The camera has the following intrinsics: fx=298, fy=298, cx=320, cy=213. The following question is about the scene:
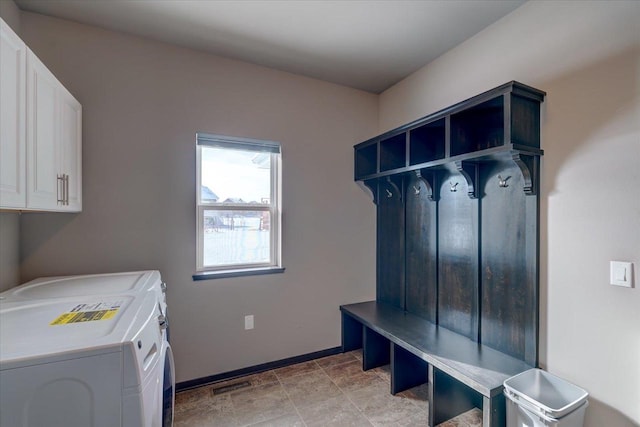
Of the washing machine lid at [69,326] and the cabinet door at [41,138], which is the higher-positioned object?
the cabinet door at [41,138]

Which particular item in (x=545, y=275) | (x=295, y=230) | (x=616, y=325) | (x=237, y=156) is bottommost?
(x=616, y=325)

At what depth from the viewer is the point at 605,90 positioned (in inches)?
60.6

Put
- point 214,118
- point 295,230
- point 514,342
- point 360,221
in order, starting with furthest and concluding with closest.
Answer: point 360,221 → point 295,230 → point 214,118 → point 514,342

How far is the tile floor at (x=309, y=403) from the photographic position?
6.57ft

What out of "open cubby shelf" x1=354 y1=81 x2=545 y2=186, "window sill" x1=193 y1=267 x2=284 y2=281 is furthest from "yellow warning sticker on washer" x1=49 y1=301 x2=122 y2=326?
"open cubby shelf" x1=354 y1=81 x2=545 y2=186

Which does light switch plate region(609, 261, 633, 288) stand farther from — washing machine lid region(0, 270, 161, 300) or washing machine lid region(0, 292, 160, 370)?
washing machine lid region(0, 270, 161, 300)

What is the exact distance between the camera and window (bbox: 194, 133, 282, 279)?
2480mm

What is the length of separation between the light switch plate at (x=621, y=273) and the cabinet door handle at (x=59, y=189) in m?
2.93

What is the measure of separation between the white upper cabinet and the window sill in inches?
37.2

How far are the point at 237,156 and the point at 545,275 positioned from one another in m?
2.38

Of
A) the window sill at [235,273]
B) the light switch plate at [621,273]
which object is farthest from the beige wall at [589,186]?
the window sill at [235,273]

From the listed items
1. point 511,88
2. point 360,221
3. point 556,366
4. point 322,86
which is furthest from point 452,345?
point 322,86

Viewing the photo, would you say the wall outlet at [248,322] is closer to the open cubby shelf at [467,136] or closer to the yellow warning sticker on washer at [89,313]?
the yellow warning sticker on washer at [89,313]

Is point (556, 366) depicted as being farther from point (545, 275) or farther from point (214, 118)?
point (214, 118)
